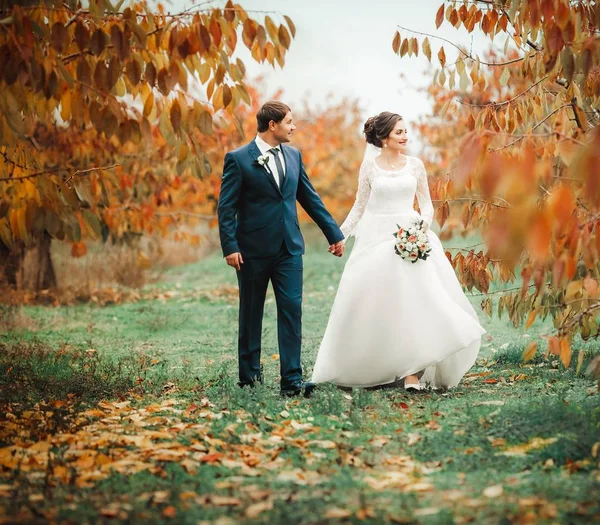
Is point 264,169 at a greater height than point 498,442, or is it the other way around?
point 264,169

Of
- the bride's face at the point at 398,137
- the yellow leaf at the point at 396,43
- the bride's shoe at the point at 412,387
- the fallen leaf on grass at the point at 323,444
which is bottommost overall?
the bride's shoe at the point at 412,387

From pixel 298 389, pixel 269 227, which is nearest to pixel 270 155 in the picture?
pixel 269 227

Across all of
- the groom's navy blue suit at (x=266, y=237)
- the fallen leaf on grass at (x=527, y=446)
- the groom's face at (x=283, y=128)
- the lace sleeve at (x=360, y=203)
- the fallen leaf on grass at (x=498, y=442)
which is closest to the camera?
the fallen leaf on grass at (x=527, y=446)

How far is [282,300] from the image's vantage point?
607 cm

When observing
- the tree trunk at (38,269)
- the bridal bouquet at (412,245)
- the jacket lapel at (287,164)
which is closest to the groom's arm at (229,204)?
the jacket lapel at (287,164)

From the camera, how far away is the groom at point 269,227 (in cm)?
602

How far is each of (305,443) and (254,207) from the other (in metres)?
2.08

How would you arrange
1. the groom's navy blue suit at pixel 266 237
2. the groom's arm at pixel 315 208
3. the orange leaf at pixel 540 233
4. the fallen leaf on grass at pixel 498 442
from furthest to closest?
the groom's arm at pixel 315 208
the groom's navy blue suit at pixel 266 237
the fallen leaf on grass at pixel 498 442
the orange leaf at pixel 540 233

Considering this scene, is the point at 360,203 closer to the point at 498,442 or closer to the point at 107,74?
the point at 498,442

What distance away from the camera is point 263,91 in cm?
2083

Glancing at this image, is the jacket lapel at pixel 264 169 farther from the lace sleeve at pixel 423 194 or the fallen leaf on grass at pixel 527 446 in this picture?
the fallen leaf on grass at pixel 527 446

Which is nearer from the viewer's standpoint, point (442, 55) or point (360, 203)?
point (442, 55)

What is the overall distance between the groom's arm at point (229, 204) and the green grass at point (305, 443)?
43.5 inches

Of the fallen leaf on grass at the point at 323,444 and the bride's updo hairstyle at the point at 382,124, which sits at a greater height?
the bride's updo hairstyle at the point at 382,124
